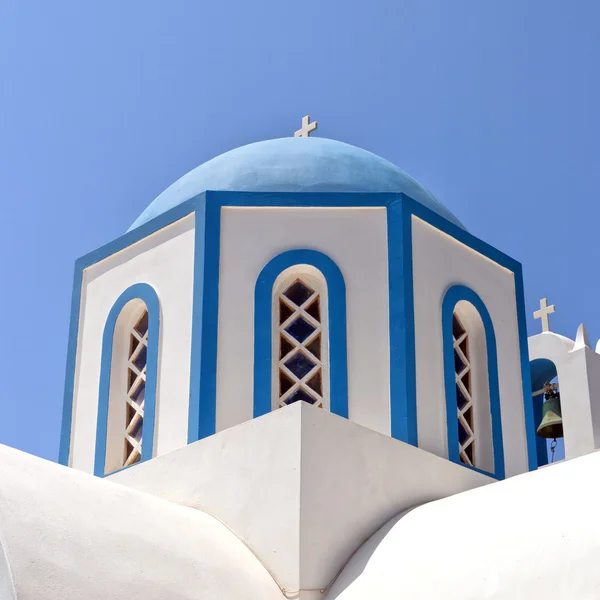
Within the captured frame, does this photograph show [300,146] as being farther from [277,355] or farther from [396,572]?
[396,572]

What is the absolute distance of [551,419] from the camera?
1101 centimetres

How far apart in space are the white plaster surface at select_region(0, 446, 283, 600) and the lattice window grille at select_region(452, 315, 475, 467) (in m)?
2.24

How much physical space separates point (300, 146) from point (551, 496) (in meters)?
3.81

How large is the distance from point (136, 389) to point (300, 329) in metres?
1.23

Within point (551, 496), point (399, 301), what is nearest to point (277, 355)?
point (399, 301)

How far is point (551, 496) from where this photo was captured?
491 centimetres

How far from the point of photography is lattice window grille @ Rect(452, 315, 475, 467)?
7359mm

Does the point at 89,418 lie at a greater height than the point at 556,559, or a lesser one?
greater

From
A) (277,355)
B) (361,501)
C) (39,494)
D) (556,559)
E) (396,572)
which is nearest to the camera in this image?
(556,559)

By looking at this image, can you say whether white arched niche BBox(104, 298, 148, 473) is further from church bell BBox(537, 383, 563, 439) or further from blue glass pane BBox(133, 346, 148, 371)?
church bell BBox(537, 383, 563, 439)

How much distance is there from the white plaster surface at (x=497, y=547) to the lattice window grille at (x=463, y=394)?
5.37 ft

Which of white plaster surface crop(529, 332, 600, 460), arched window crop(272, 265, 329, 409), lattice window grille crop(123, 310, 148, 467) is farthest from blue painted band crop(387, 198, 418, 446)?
white plaster surface crop(529, 332, 600, 460)

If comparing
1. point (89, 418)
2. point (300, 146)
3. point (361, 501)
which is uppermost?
point (300, 146)

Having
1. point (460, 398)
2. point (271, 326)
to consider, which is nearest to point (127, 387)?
point (271, 326)
